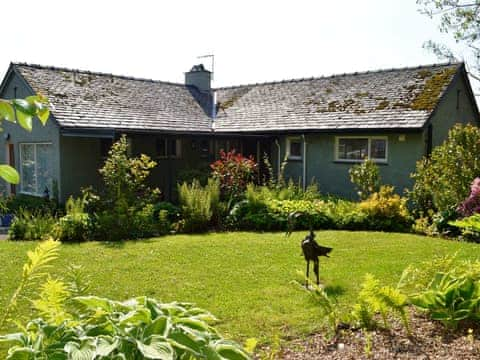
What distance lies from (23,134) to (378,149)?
12589 mm

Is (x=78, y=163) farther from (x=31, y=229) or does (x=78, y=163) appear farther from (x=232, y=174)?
(x=232, y=174)

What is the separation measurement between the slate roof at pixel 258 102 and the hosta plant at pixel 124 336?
13170 millimetres

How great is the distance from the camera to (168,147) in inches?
725

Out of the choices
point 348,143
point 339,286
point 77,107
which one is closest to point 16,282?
point 339,286

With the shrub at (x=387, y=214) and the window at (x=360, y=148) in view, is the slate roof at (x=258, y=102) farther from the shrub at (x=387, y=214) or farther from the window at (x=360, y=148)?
the shrub at (x=387, y=214)

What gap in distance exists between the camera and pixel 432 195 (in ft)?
42.2

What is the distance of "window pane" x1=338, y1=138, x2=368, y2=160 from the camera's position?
54.1 ft

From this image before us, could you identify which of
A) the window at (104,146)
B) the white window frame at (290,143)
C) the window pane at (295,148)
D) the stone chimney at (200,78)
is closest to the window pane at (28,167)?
the window at (104,146)

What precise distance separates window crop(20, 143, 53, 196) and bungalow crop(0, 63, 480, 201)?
39mm

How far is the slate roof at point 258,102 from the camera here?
51.0 ft

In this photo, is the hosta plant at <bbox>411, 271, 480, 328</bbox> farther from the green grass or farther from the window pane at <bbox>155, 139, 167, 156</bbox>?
the window pane at <bbox>155, 139, 167, 156</bbox>

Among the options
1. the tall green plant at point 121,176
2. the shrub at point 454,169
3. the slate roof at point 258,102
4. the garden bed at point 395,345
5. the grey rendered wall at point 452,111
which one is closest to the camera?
the garden bed at point 395,345

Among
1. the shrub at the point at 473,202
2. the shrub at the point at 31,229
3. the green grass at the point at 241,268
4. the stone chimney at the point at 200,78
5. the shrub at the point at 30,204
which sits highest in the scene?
the stone chimney at the point at 200,78

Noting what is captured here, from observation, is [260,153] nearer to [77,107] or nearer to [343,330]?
[77,107]
